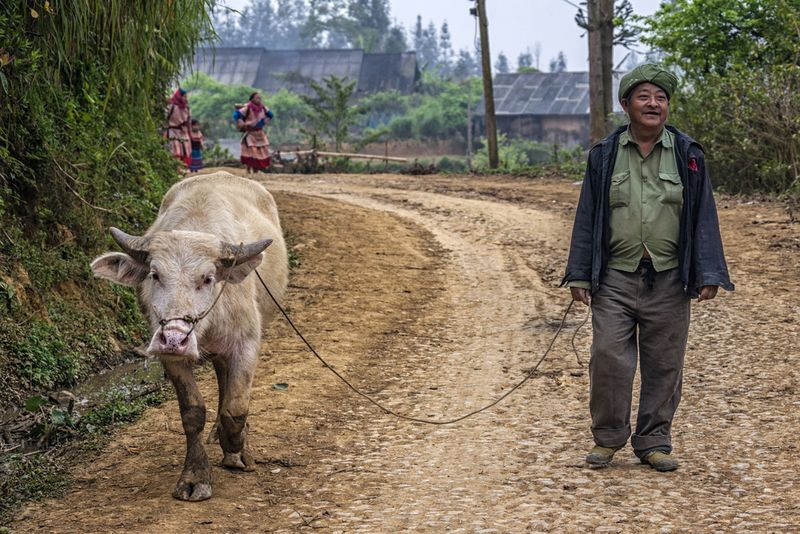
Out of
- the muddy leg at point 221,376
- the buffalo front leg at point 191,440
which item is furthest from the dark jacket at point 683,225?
the buffalo front leg at point 191,440

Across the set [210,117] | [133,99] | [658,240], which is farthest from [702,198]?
[210,117]

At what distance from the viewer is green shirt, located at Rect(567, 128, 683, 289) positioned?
15.7 feet

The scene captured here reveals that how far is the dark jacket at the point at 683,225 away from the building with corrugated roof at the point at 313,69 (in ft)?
133

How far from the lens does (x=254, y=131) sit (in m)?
19.9

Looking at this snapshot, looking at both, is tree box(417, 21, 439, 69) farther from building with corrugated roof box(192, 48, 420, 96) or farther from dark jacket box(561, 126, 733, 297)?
dark jacket box(561, 126, 733, 297)

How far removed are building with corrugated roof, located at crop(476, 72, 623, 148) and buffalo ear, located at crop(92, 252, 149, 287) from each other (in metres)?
34.6

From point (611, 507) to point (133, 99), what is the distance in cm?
671

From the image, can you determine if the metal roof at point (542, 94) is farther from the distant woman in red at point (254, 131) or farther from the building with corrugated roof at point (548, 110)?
the distant woman in red at point (254, 131)

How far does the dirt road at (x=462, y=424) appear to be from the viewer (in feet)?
14.6

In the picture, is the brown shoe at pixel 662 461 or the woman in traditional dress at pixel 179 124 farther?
the woman in traditional dress at pixel 179 124

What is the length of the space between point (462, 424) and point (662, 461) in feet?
4.82

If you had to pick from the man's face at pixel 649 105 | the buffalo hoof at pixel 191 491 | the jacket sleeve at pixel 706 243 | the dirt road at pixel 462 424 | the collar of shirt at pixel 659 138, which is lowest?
the dirt road at pixel 462 424

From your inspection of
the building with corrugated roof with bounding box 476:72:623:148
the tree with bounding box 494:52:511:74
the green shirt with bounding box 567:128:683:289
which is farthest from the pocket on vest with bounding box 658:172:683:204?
the tree with bounding box 494:52:511:74

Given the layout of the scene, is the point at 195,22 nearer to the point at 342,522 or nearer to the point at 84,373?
the point at 84,373
